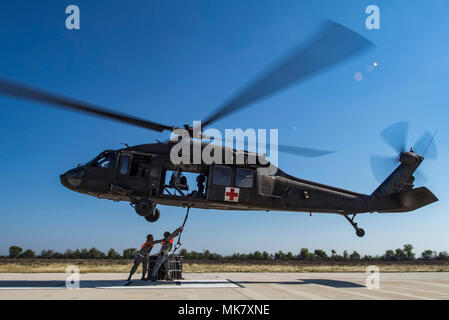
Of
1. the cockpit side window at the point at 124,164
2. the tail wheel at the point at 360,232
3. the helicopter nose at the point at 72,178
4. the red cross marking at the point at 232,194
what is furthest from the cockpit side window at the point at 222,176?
the tail wheel at the point at 360,232

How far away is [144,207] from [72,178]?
9.95 feet

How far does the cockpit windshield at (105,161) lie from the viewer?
1159 cm

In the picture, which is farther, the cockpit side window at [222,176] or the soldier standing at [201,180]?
the soldier standing at [201,180]

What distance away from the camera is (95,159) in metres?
11.7

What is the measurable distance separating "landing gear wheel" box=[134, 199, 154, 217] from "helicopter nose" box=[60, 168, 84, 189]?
2461mm

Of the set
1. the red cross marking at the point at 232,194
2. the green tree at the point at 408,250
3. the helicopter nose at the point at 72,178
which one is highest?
the helicopter nose at the point at 72,178

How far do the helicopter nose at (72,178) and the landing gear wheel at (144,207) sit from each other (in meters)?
2.46

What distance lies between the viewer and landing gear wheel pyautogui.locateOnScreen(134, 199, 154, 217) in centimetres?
1096

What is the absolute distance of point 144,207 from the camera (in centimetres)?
1104

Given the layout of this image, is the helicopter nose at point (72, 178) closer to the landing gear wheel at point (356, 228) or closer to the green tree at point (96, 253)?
the landing gear wheel at point (356, 228)

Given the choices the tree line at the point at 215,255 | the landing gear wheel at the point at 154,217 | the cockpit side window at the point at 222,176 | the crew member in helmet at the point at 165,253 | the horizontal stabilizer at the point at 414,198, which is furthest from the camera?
the tree line at the point at 215,255

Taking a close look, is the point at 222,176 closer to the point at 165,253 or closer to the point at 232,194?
the point at 232,194
